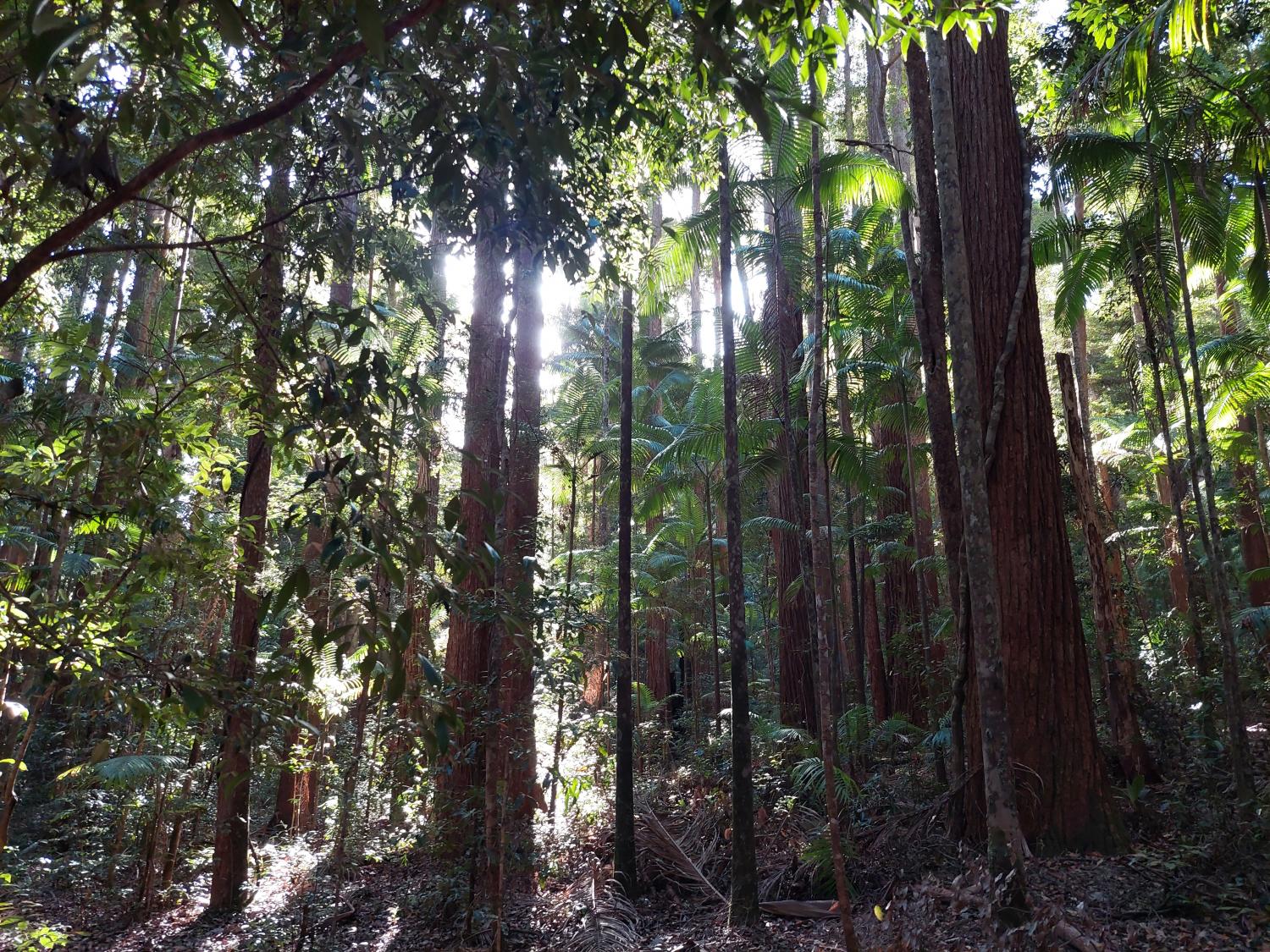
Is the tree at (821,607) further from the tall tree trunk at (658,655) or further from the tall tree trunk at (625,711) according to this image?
the tall tree trunk at (658,655)

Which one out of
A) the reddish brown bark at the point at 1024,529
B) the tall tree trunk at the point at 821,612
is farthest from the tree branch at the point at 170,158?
the reddish brown bark at the point at 1024,529

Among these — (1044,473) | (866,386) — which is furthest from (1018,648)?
(866,386)

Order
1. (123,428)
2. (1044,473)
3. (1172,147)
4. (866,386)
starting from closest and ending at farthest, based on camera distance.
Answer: (123,428) → (1044,473) → (1172,147) → (866,386)

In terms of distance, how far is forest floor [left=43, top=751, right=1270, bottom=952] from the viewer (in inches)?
202

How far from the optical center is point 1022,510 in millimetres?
6555

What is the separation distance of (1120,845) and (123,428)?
6775 millimetres

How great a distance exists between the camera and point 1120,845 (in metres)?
6.03

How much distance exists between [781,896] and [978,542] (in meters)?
4.92

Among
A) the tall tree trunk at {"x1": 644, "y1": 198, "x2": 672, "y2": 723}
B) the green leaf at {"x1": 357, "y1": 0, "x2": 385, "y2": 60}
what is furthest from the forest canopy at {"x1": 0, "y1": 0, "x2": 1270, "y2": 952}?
the tall tree trunk at {"x1": 644, "y1": 198, "x2": 672, "y2": 723}

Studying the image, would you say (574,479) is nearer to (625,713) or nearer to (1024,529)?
(625,713)

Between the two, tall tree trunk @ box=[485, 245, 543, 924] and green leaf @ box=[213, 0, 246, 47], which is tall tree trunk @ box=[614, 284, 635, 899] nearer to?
tall tree trunk @ box=[485, 245, 543, 924]

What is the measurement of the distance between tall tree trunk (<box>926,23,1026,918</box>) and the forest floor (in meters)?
0.49

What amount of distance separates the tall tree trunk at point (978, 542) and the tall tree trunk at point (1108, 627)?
3.31m

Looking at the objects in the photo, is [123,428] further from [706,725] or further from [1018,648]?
[706,725]
